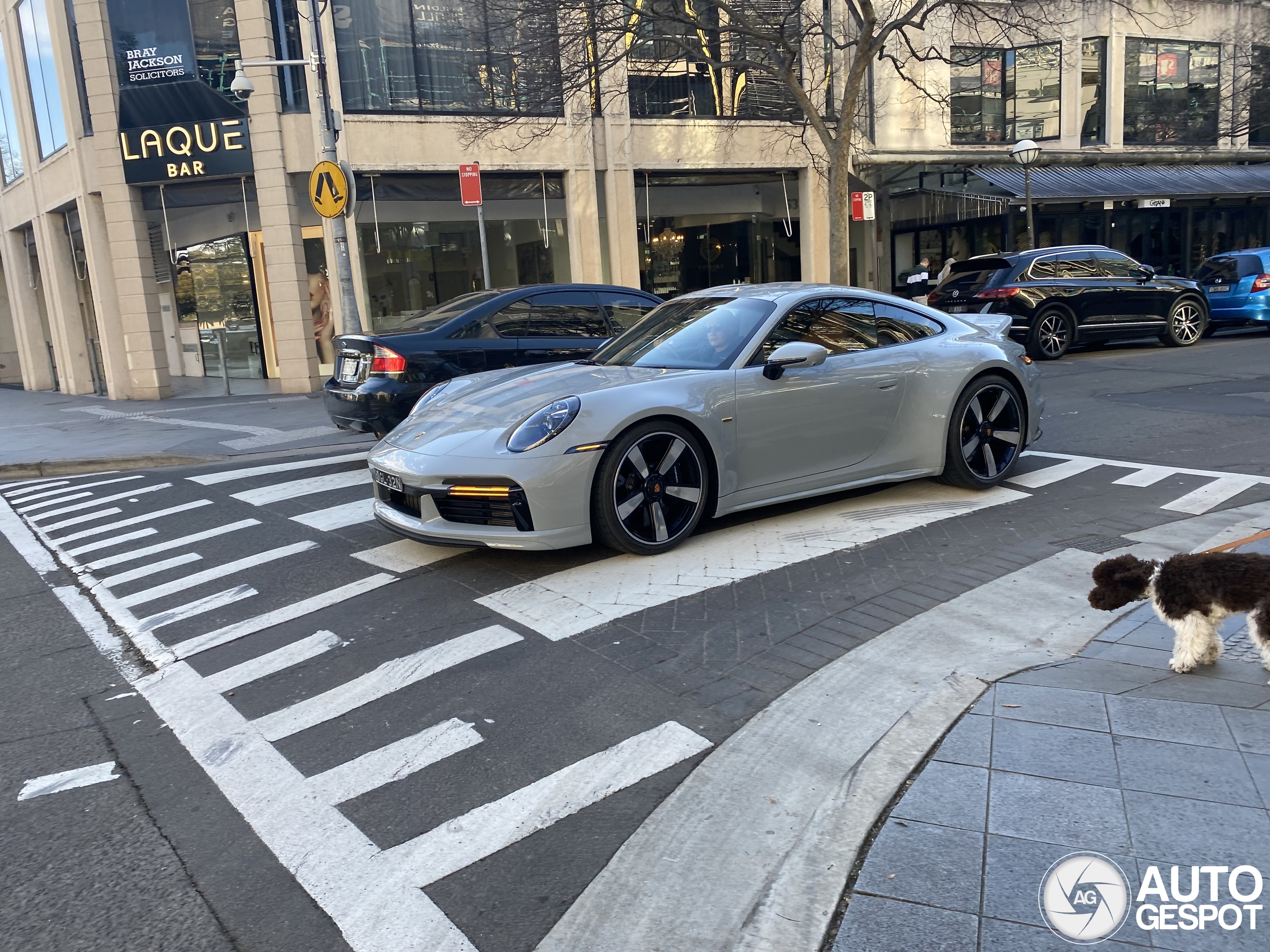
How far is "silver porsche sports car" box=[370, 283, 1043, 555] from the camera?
5309mm

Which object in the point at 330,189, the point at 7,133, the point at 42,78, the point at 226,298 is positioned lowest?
the point at 226,298

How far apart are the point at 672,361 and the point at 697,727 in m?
2.99

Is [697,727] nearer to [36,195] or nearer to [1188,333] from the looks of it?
[1188,333]

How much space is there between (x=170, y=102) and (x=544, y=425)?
16.3m

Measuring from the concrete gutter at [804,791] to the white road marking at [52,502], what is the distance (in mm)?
7776

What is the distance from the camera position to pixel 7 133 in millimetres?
24656

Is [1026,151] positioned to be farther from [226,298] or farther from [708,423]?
[708,423]

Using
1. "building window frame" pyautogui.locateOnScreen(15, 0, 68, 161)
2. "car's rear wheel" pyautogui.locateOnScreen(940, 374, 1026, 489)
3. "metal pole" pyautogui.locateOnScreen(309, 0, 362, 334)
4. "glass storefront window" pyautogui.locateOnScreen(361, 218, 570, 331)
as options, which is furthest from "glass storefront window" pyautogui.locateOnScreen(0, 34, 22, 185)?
"car's rear wheel" pyautogui.locateOnScreen(940, 374, 1026, 489)

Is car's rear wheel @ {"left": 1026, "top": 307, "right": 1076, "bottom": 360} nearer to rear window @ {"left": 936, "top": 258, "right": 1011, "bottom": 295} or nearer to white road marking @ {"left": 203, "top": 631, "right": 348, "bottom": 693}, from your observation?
rear window @ {"left": 936, "top": 258, "right": 1011, "bottom": 295}

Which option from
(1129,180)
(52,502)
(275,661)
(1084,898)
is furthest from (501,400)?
(1129,180)

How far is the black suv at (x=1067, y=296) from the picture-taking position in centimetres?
1521

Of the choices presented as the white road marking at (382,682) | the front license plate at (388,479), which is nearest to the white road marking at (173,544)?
the front license plate at (388,479)

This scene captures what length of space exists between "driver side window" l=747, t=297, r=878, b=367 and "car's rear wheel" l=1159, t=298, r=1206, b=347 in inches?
481

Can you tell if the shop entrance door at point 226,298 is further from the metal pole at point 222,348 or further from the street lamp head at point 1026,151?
the street lamp head at point 1026,151
